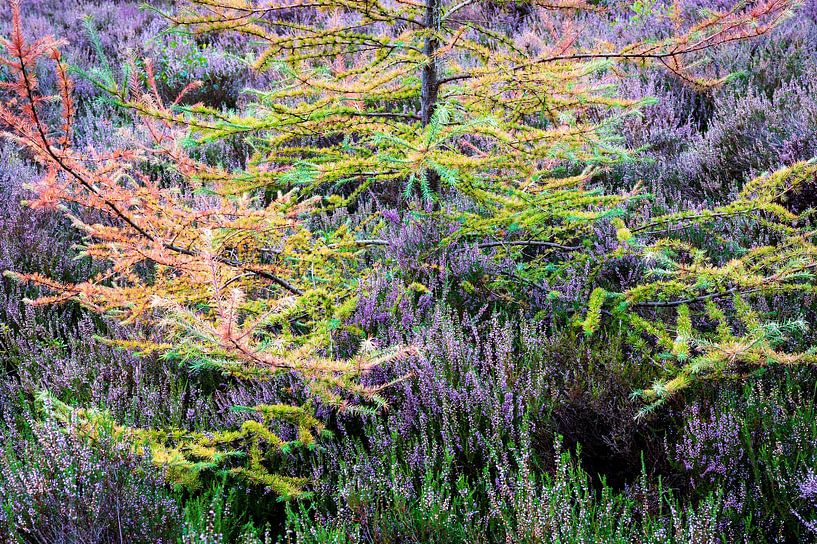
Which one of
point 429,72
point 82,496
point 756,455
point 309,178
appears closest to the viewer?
point 82,496

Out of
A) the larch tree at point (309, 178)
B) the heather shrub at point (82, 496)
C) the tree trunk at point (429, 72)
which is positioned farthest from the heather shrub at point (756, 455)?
the tree trunk at point (429, 72)

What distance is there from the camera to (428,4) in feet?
8.06

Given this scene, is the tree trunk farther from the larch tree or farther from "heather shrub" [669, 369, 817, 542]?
"heather shrub" [669, 369, 817, 542]

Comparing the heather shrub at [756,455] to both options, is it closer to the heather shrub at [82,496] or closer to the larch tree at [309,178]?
the larch tree at [309,178]

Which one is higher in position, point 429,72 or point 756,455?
point 429,72

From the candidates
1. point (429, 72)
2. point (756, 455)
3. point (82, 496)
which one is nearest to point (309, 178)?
point (429, 72)

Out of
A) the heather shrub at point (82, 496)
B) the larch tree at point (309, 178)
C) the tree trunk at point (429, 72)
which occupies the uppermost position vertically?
the tree trunk at point (429, 72)

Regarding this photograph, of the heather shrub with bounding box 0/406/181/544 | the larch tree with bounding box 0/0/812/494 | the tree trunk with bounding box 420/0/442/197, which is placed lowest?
the heather shrub with bounding box 0/406/181/544

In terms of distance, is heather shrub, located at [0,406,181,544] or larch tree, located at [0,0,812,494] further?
larch tree, located at [0,0,812,494]

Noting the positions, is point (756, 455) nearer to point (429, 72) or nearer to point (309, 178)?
point (309, 178)

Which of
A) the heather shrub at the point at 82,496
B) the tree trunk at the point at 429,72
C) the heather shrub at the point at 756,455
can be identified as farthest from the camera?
the tree trunk at the point at 429,72

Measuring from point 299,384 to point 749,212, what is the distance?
5.83 ft

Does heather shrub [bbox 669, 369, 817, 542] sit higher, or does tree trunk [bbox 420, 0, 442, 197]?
tree trunk [bbox 420, 0, 442, 197]

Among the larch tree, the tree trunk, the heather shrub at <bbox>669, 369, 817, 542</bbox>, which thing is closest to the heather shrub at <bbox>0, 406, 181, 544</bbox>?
the larch tree
